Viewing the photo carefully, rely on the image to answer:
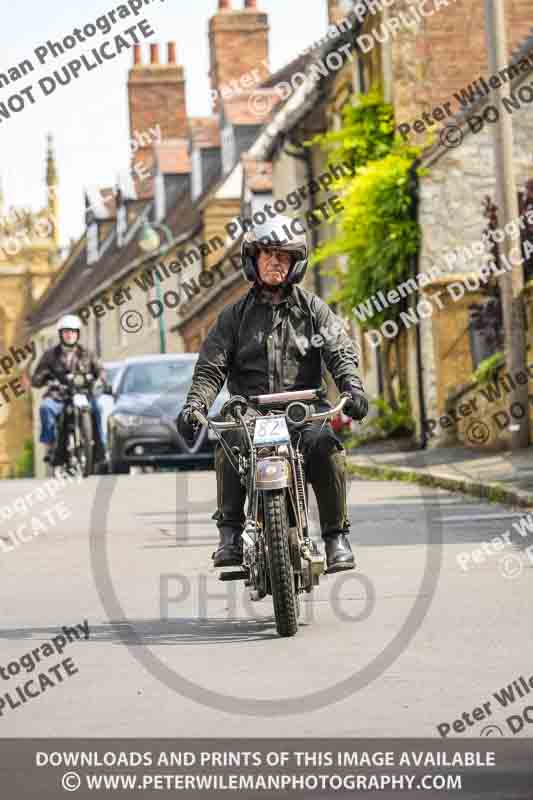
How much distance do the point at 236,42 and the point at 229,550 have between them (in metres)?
48.9

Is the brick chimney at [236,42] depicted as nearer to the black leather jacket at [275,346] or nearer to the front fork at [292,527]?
the black leather jacket at [275,346]

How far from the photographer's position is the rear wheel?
25.5ft

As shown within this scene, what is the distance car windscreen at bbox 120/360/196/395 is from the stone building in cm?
8078

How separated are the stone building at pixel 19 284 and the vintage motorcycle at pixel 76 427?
85647mm

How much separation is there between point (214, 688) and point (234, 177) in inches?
1863

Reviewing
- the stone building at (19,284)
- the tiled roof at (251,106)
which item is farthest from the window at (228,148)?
the stone building at (19,284)

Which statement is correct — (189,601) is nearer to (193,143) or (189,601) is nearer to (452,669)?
(452,669)

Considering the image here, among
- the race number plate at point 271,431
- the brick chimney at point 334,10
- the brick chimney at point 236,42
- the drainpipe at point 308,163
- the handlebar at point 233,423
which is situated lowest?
the race number plate at point 271,431

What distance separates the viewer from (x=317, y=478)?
839 centimetres

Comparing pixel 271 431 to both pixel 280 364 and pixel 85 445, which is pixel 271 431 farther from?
pixel 85 445

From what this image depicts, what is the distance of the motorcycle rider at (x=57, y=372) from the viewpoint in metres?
19.9

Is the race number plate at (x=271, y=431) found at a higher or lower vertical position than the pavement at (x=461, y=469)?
higher

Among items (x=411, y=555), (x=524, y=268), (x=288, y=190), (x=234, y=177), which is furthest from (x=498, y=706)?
(x=234, y=177)

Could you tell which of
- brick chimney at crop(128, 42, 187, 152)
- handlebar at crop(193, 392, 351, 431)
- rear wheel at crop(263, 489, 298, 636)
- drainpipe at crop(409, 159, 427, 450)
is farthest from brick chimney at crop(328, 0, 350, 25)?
rear wheel at crop(263, 489, 298, 636)
